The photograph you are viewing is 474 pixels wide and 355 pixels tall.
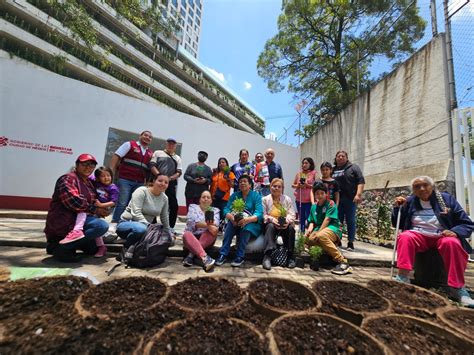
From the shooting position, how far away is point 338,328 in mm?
1267

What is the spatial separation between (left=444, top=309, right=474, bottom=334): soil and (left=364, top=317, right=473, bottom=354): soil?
0.24 m

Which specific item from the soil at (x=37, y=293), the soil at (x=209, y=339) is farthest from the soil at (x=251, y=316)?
the soil at (x=37, y=293)

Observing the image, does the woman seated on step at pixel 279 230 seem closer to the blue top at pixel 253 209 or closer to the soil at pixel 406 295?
the blue top at pixel 253 209

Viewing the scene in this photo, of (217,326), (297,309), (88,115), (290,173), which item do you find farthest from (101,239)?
(290,173)

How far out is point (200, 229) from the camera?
321 centimetres

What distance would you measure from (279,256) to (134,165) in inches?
113

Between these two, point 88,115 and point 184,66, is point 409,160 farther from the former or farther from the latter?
point 184,66

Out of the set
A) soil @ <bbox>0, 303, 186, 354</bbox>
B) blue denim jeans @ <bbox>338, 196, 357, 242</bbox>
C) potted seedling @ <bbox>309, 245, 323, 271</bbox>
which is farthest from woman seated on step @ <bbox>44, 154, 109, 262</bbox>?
blue denim jeans @ <bbox>338, 196, 357, 242</bbox>

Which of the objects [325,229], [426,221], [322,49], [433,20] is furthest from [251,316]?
[322,49]

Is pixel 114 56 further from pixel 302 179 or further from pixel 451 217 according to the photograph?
pixel 451 217

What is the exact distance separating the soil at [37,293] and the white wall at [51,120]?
6061mm

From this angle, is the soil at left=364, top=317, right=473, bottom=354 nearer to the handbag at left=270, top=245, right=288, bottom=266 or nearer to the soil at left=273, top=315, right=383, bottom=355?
the soil at left=273, top=315, right=383, bottom=355

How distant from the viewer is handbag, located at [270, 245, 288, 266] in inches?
121

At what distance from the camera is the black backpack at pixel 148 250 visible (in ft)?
8.71
